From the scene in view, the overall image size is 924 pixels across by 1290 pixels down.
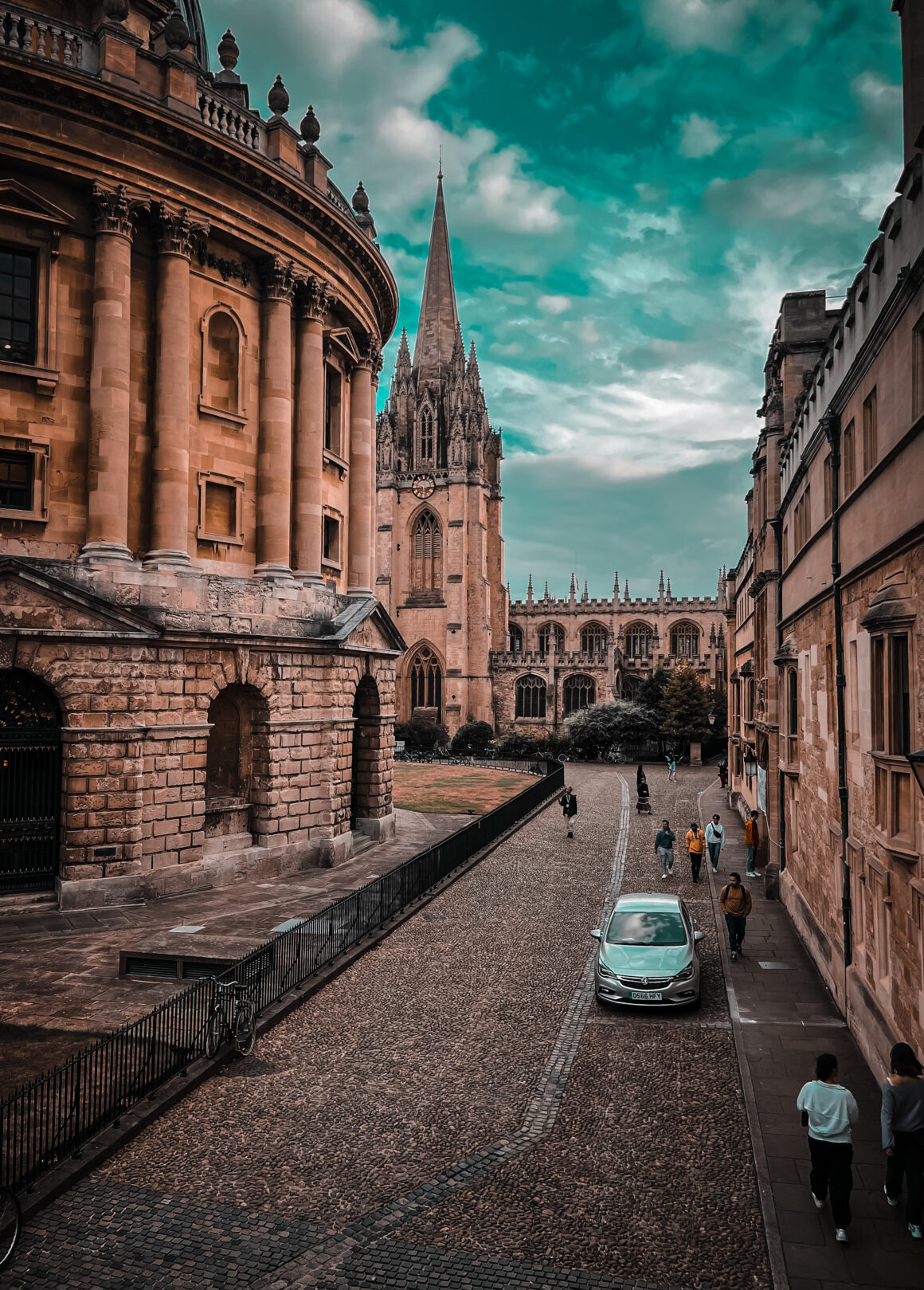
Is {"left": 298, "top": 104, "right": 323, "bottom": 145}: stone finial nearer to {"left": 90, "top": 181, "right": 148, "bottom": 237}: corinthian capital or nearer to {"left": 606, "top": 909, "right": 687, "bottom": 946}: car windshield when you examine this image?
{"left": 90, "top": 181, "right": 148, "bottom": 237}: corinthian capital

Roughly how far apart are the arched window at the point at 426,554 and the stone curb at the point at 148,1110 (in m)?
61.9

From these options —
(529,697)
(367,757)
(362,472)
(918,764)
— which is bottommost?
(367,757)

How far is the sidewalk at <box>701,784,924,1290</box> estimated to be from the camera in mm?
6707

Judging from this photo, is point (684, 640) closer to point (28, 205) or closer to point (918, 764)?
point (28, 205)

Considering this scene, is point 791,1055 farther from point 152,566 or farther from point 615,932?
point 152,566

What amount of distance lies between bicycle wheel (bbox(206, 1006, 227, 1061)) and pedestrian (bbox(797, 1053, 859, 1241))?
21.7ft

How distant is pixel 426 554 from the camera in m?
76.7

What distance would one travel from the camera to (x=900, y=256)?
878cm

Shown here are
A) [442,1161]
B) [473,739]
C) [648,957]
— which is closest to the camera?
[442,1161]

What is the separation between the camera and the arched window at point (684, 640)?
3248 inches

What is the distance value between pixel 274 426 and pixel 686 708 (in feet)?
142

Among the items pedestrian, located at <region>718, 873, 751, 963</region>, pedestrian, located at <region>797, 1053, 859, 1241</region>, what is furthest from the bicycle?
pedestrian, located at <region>718, 873, 751, 963</region>

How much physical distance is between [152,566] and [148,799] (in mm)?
5002

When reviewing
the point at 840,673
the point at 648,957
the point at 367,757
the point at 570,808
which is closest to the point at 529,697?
the point at 570,808
